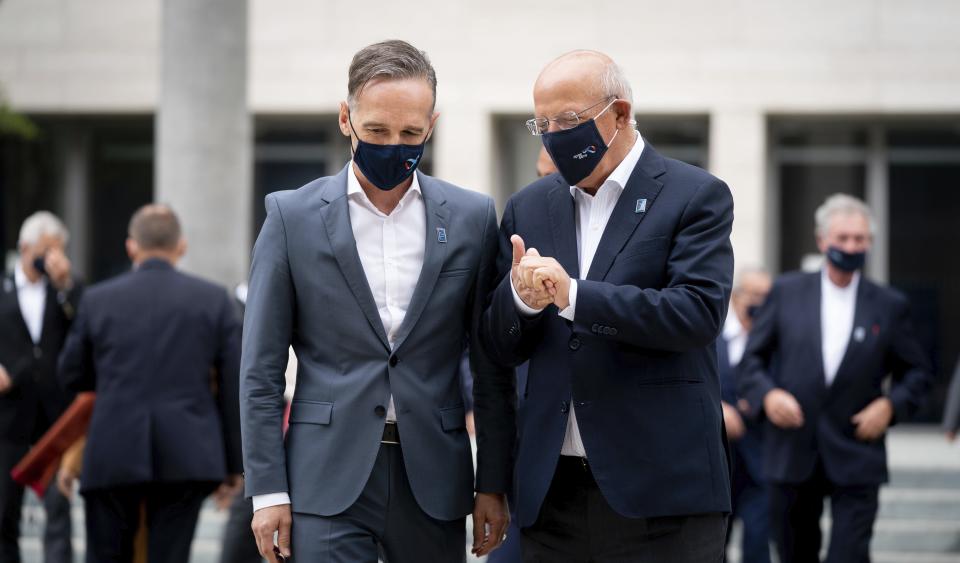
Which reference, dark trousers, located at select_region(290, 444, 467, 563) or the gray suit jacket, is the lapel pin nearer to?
the gray suit jacket

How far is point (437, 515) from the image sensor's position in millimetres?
4184

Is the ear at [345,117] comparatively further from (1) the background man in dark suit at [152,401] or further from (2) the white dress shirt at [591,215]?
(1) the background man in dark suit at [152,401]

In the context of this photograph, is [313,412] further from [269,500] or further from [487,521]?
[487,521]

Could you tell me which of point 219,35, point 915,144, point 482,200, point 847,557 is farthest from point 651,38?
point 482,200

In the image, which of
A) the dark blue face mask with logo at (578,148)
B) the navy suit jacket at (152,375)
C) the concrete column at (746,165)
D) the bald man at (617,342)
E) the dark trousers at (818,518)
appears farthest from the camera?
the concrete column at (746,165)

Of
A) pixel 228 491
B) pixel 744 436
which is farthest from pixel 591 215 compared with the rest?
pixel 744 436

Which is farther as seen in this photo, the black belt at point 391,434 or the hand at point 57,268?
the hand at point 57,268

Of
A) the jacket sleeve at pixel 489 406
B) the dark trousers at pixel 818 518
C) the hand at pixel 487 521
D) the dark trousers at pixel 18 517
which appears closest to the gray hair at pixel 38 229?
the dark trousers at pixel 18 517

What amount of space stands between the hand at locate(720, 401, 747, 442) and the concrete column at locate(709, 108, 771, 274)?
6.65m

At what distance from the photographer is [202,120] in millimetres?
11477

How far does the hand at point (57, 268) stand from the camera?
913cm

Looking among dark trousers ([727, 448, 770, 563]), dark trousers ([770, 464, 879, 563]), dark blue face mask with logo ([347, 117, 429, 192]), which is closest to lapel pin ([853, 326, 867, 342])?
dark trousers ([770, 464, 879, 563])

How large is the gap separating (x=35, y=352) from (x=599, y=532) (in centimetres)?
580

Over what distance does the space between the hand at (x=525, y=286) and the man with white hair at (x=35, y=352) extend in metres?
5.58
